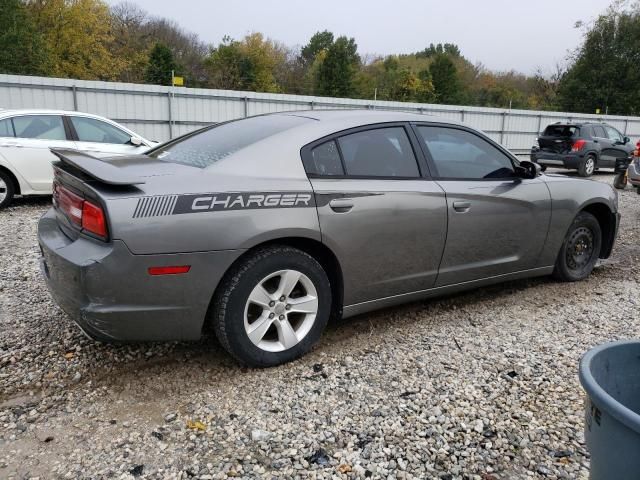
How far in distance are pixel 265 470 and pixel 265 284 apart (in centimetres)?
108

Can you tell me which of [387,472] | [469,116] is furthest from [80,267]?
[469,116]

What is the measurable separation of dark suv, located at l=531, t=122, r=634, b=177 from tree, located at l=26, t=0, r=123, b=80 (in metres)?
35.3

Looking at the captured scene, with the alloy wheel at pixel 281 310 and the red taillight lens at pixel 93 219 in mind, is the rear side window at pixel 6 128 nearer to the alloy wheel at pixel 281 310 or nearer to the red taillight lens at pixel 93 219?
the red taillight lens at pixel 93 219

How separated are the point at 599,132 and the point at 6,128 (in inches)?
624

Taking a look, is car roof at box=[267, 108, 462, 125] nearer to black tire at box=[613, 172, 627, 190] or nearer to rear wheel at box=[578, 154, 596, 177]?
black tire at box=[613, 172, 627, 190]

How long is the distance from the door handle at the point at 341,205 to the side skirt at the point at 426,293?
0.64 metres

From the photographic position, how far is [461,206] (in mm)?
3727

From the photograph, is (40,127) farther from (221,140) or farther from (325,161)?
(325,161)

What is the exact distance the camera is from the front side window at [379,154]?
11.0ft

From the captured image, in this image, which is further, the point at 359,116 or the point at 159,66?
the point at 159,66

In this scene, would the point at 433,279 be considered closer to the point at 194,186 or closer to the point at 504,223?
the point at 504,223

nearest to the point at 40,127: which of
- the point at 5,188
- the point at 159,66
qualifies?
the point at 5,188

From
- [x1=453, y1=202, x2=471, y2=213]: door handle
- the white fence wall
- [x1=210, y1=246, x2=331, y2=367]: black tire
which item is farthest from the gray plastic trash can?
the white fence wall

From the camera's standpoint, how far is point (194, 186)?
274 cm
